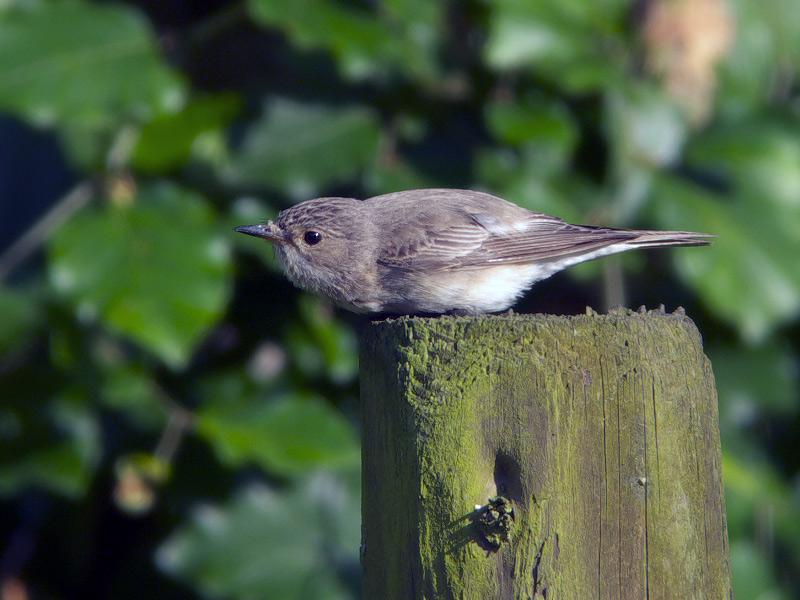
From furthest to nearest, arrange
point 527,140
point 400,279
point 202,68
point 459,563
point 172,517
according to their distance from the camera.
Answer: point 202,68 → point 172,517 → point 527,140 → point 400,279 → point 459,563

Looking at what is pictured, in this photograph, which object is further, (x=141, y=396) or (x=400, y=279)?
(x=141, y=396)

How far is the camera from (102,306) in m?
4.39

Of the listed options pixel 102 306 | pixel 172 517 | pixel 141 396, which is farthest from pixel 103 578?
pixel 102 306

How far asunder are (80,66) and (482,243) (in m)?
1.99

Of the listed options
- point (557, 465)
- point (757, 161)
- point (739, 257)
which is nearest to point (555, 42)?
point (757, 161)

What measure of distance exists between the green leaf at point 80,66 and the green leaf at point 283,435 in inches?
56.5

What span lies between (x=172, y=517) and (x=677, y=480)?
3.63 meters

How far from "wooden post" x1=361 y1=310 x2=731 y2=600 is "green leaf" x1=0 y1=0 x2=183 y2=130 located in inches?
106

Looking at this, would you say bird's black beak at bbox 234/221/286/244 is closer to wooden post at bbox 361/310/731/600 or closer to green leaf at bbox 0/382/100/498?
green leaf at bbox 0/382/100/498

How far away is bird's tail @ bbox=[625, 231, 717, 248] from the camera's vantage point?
13.5 feet

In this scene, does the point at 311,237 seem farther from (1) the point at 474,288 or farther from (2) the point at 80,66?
(2) the point at 80,66

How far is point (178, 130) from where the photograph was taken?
5.08 m

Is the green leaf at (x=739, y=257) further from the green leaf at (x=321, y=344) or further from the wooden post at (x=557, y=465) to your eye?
the wooden post at (x=557, y=465)

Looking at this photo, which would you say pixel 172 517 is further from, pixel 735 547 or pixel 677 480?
pixel 677 480
